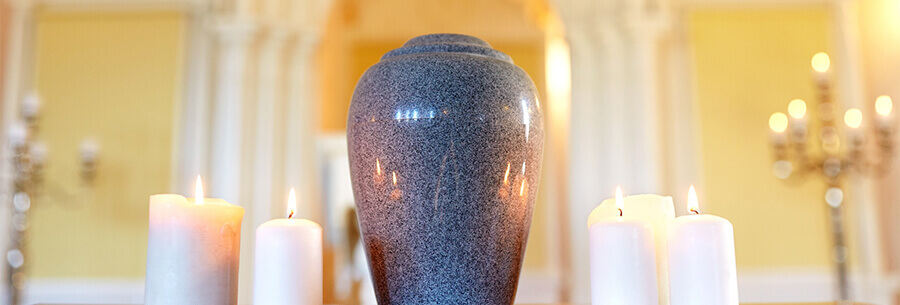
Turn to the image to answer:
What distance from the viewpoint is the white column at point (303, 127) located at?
2.65m

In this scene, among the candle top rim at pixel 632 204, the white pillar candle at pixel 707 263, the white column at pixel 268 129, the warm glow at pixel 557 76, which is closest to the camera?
the white pillar candle at pixel 707 263

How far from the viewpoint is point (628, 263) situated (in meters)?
0.46

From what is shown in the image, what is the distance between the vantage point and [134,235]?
2.57m

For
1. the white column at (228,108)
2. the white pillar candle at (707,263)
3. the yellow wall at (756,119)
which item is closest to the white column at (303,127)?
the white column at (228,108)

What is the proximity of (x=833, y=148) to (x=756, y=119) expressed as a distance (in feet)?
1.11

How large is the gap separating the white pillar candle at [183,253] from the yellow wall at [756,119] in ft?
7.73

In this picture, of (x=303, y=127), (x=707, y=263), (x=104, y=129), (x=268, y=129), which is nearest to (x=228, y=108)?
(x=268, y=129)

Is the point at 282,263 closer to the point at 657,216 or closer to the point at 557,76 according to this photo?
the point at 657,216

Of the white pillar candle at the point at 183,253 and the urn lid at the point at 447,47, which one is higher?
the urn lid at the point at 447,47

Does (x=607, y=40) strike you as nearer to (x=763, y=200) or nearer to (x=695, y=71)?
(x=695, y=71)

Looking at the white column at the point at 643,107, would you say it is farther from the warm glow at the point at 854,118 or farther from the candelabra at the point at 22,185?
the candelabra at the point at 22,185

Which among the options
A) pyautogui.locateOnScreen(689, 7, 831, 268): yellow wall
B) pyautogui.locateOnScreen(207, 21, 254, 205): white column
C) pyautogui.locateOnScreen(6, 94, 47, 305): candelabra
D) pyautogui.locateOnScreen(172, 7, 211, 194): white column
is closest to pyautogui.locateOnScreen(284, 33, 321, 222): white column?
pyautogui.locateOnScreen(207, 21, 254, 205): white column

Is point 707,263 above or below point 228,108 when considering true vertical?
below

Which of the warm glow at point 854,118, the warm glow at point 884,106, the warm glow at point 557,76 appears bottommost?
the warm glow at point 854,118
